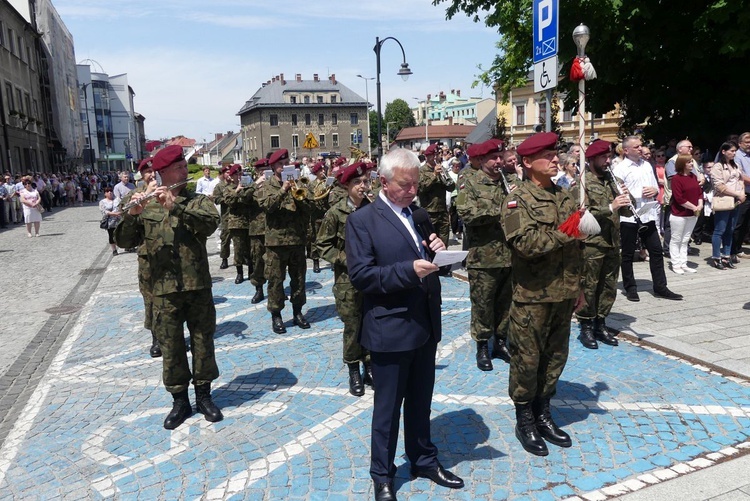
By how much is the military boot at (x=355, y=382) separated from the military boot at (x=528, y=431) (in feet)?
5.30

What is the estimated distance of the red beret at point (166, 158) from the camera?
4750 mm

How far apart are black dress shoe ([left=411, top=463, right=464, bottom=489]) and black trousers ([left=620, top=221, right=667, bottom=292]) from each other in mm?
5278

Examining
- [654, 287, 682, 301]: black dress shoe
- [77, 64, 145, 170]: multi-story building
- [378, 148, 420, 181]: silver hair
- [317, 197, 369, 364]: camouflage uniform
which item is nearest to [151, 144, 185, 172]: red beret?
[317, 197, 369, 364]: camouflage uniform

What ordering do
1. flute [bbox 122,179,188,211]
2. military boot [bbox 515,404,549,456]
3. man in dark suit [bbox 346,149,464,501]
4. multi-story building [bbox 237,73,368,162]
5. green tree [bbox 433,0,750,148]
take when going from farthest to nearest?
multi-story building [bbox 237,73,368,162] < green tree [bbox 433,0,750,148] < flute [bbox 122,179,188,211] < military boot [bbox 515,404,549,456] < man in dark suit [bbox 346,149,464,501]

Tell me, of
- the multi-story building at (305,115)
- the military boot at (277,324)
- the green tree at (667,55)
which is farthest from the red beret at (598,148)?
the multi-story building at (305,115)

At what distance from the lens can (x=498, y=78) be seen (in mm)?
22969

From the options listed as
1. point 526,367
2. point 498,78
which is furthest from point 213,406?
point 498,78

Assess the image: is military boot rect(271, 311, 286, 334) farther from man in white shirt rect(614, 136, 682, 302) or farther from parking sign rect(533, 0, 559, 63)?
man in white shirt rect(614, 136, 682, 302)

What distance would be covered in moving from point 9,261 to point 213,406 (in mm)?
12464

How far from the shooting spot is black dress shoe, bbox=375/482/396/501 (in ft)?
12.1

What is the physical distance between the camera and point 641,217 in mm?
7855

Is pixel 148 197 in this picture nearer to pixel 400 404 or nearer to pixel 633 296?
pixel 400 404

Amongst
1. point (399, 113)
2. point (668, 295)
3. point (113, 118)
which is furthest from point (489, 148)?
point (399, 113)

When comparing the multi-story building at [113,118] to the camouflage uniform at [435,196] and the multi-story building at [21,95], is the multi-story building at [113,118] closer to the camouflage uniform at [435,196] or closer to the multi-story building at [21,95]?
the multi-story building at [21,95]
